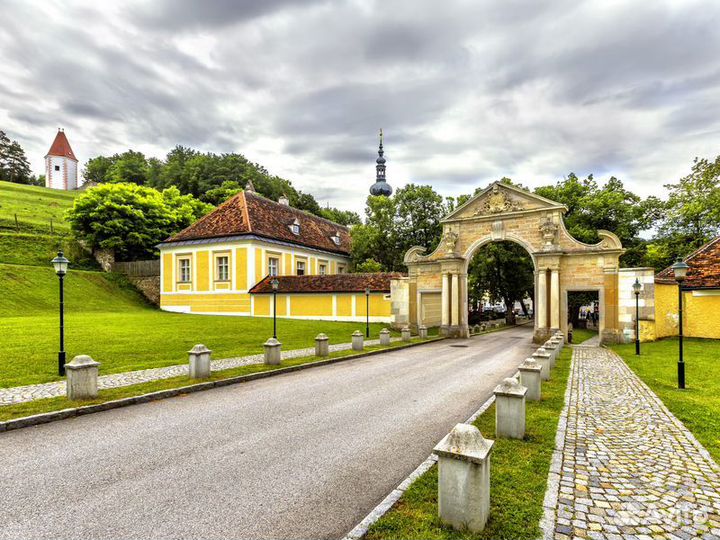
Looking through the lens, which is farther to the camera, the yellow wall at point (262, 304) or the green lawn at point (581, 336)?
the yellow wall at point (262, 304)

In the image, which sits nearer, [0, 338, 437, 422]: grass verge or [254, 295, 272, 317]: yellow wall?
[0, 338, 437, 422]: grass verge

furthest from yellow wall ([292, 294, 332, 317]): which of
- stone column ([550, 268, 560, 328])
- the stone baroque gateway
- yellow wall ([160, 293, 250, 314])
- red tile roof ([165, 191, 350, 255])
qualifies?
stone column ([550, 268, 560, 328])

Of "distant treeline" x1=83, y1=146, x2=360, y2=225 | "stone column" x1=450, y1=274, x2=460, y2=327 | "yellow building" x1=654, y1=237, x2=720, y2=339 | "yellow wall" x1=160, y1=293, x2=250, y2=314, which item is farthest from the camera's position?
"distant treeline" x1=83, y1=146, x2=360, y2=225

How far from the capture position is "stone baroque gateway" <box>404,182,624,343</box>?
21.0m

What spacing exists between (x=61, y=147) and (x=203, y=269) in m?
81.4

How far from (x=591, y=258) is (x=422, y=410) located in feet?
59.4

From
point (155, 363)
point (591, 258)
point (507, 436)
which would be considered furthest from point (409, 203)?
point (507, 436)

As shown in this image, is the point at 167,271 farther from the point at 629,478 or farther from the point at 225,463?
the point at 629,478

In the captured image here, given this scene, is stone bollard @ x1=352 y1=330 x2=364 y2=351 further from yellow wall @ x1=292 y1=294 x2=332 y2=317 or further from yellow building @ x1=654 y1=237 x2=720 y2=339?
yellow building @ x1=654 y1=237 x2=720 y2=339

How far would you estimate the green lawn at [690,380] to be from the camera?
6602 mm

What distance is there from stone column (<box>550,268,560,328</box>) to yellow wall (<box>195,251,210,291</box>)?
27.3m

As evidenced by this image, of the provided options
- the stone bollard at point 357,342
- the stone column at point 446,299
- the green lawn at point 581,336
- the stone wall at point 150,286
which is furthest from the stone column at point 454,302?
the stone wall at point 150,286

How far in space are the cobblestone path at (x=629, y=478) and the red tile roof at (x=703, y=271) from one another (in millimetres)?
17872

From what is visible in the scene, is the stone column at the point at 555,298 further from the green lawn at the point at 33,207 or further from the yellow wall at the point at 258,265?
the green lawn at the point at 33,207
